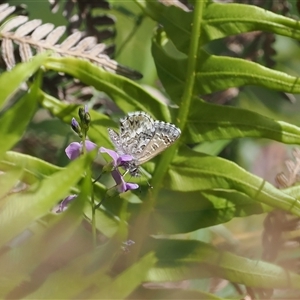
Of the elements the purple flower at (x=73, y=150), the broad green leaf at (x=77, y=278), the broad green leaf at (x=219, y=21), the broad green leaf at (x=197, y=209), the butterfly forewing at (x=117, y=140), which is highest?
the broad green leaf at (x=219, y=21)

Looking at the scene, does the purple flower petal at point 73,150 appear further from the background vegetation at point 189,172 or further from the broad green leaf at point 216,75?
the broad green leaf at point 216,75

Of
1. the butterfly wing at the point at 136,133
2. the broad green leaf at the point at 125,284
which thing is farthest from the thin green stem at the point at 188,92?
the broad green leaf at the point at 125,284

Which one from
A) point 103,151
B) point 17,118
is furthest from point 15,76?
point 103,151

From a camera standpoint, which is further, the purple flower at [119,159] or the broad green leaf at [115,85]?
the broad green leaf at [115,85]

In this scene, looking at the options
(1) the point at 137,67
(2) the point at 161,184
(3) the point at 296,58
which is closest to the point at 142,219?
(2) the point at 161,184

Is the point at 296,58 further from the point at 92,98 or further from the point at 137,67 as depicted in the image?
the point at 92,98

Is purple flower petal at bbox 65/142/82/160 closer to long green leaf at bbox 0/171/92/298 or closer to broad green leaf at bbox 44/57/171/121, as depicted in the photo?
long green leaf at bbox 0/171/92/298

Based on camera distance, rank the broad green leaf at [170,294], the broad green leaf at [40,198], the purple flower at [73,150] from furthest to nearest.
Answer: the broad green leaf at [170,294], the purple flower at [73,150], the broad green leaf at [40,198]
